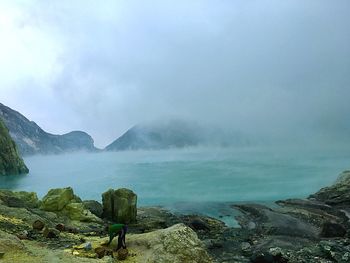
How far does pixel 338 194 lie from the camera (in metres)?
85.4

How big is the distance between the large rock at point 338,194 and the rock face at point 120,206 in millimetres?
42839

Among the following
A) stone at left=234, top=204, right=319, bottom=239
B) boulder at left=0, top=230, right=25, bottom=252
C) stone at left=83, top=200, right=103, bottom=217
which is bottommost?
stone at left=234, top=204, right=319, bottom=239

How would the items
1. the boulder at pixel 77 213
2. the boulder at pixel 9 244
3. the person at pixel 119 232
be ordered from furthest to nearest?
1. the boulder at pixel 77 213
2. the person at pixel 119 232
3. the boulder at pixel 9 244

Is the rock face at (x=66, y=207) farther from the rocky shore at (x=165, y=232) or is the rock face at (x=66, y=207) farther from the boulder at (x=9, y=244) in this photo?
the boulder at (x=9, y=244)

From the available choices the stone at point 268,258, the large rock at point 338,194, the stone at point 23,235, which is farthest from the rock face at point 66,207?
the large rock at point 338,194

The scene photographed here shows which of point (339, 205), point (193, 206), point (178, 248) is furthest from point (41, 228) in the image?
point (339, 205)

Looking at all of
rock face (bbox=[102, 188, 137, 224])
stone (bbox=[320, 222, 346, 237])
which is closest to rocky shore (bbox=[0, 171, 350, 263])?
rock face (bbox=[102, 188, 137, 224])

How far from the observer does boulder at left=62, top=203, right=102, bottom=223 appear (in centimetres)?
5400

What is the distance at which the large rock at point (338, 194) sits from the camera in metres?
81.5

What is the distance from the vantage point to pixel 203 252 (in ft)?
93.8

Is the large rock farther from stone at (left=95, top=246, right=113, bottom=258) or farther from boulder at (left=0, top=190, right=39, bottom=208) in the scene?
stone at (left=95, top=246, right=113, bottom=258)

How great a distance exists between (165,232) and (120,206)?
35.0m

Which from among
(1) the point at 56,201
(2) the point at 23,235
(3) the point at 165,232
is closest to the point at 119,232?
(3) the point at 165,232

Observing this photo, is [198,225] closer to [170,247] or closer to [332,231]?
[332,231]
